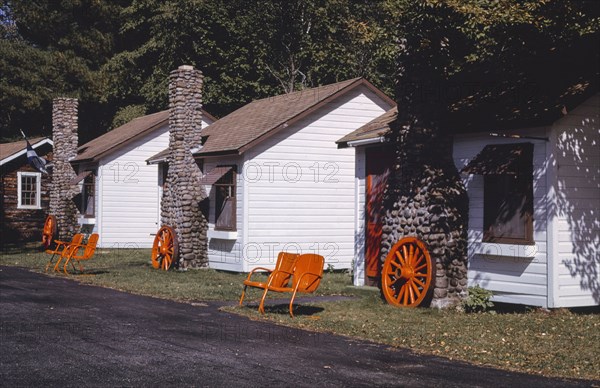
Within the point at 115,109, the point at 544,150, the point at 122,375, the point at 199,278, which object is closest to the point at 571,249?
the point at 544,150

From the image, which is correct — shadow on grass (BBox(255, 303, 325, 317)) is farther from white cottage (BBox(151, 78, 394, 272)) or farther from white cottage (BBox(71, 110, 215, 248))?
white cottage (BBox(71, 110, 215, 248))

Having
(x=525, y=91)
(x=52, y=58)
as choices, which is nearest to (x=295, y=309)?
(x=525, y=91)

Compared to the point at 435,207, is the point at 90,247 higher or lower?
lower

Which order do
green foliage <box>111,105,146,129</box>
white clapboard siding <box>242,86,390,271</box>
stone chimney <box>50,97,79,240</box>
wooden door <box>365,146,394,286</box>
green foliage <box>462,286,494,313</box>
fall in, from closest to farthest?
green foliage <box>462,286,494,313</box>
wooden door <box>365,146,394,286</box>
white clapboard siding <box>242,86,390,271</box>
stone chimney <box>50,97,79,240</box>
green foliage <box>111,105,146,129</box>

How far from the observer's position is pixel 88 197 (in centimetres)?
3588

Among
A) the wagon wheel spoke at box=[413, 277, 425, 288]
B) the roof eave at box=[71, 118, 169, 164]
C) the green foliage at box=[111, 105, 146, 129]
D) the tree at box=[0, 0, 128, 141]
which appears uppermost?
the tree at box=[0, 0, 128, 141]

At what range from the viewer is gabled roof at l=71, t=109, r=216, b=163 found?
33875 millimetres

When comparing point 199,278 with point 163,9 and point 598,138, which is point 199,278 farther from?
point 163,9

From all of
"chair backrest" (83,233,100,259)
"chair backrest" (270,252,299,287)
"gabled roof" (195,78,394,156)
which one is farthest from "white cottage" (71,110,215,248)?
"chair backrest" (270,252,299,287)

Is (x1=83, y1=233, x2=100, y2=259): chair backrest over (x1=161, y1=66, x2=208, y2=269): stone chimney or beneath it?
beneath

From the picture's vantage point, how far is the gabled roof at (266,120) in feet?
75.8

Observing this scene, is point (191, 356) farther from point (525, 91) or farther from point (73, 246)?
point (73, 246)

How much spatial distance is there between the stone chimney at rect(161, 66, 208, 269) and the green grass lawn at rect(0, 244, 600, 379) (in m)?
4.13

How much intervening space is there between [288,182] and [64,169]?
16466mm
